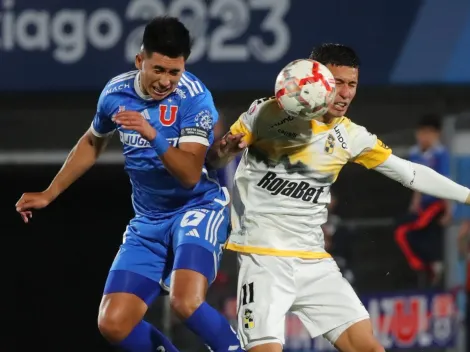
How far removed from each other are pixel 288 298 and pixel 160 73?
1242 millimetres

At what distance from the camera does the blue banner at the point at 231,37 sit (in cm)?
959

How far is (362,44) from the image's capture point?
9.63 meters

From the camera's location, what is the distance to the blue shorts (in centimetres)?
607

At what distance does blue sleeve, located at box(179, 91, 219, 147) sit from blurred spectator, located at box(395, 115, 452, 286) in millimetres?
4155

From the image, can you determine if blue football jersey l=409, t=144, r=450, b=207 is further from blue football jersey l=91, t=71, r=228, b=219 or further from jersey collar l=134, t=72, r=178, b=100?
jersey collar l=134, t=72, r=178, b=100

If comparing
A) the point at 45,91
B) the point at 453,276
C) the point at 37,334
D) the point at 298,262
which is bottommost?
the point at 37,334

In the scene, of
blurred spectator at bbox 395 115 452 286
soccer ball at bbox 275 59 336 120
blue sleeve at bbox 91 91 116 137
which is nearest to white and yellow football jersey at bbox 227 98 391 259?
soccer ball at bbox 275 59 336 120

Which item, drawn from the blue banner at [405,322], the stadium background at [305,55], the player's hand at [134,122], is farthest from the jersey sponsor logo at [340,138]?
the blue banner at [405,322]

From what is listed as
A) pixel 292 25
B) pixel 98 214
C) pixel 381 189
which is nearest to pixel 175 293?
pixel 292 25

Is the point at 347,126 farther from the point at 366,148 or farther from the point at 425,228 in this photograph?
the point at 425,228

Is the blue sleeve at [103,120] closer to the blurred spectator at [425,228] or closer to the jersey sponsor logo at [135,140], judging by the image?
the jersey sponsor logo at [135,140]

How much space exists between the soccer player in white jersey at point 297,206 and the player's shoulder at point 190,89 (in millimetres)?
256

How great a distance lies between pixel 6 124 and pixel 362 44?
3232 millimetres

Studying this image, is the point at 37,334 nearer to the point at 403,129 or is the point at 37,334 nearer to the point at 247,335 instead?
the point at 403,129
